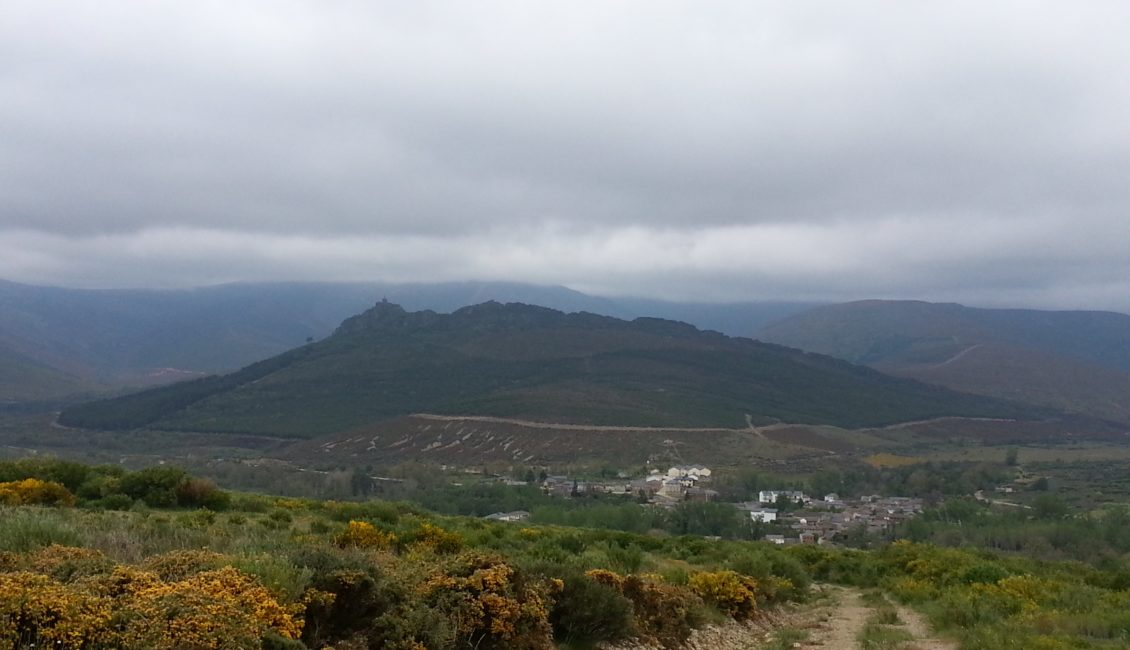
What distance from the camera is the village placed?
5516 centimetres

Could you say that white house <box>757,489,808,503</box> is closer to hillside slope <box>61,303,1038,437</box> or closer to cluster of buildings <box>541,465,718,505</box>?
cluster of buildings <box>541,465,718,505</box>

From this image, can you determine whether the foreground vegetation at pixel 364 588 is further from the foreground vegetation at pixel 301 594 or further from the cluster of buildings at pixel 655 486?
the cluster of buildings at pixel 655 486

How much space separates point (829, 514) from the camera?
66.4 metres

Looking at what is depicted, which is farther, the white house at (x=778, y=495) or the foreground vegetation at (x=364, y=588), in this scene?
the white house at (x=778, y=495)

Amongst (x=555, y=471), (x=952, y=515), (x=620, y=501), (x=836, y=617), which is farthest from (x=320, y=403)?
(x=836, y=617)

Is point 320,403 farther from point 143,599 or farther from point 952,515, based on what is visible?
point 143,599

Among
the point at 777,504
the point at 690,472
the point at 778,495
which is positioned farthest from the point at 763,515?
the point at 690,472

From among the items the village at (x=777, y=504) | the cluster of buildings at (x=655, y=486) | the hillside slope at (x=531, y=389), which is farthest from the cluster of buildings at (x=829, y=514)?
the hillside slope at (x=531, y=389)

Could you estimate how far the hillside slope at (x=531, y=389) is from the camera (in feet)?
424

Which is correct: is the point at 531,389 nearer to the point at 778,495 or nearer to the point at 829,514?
the point at 778,495

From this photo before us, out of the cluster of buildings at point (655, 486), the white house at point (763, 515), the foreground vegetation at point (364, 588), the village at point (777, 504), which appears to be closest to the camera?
the foreground vegetation at point (364, 588)

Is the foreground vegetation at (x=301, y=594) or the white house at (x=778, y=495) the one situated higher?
the foreground vegetation at (x=301, y=594)

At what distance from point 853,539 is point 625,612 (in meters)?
44.8

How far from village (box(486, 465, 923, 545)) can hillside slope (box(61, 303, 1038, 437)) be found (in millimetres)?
34086
